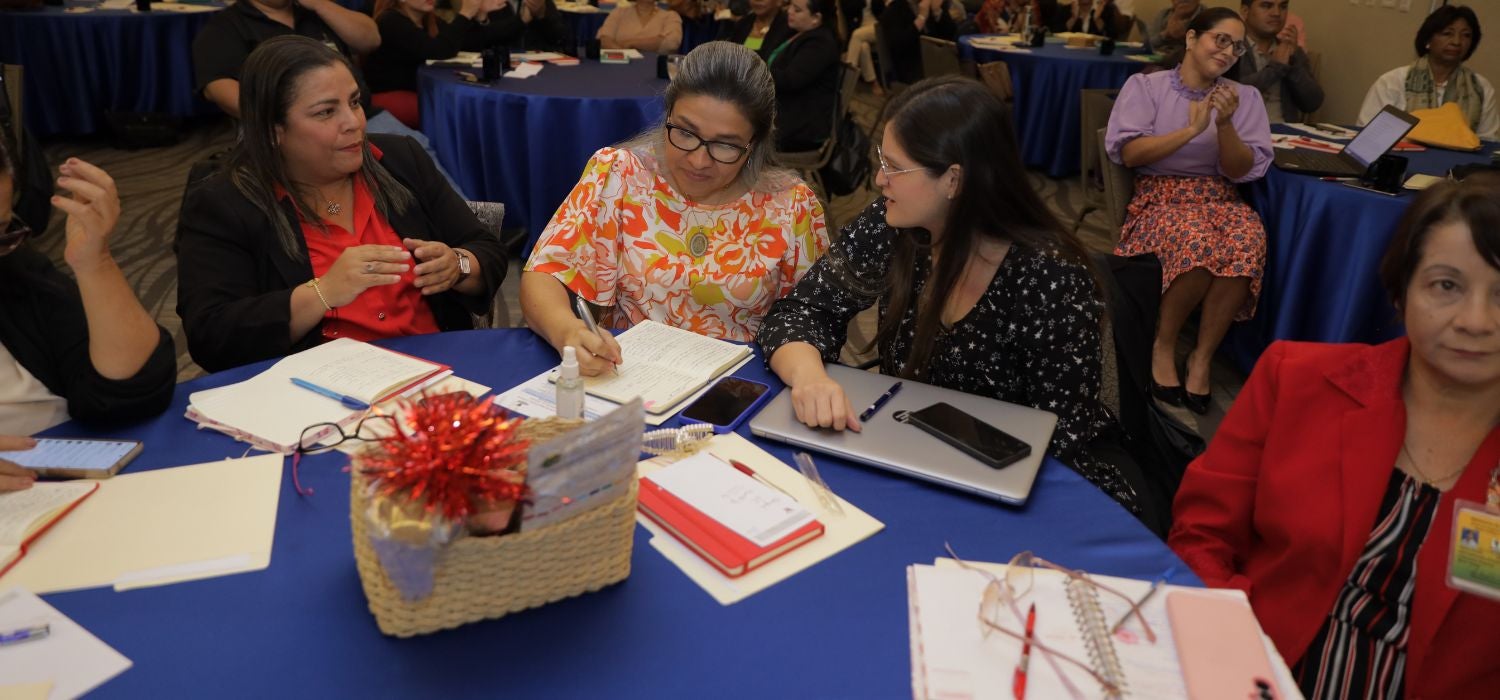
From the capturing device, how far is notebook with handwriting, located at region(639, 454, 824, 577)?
1185 mm

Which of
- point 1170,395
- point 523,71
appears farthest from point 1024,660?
point 523,71

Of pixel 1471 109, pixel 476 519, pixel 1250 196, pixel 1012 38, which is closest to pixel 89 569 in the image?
pixel 476 519

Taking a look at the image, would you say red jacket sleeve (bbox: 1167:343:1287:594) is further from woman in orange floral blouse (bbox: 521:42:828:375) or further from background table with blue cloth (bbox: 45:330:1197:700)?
woman in orange floral blouse (bbox: 521:42:828:375)

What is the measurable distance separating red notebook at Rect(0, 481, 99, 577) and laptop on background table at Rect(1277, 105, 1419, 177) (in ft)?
12.6

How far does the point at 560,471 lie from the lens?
3.23 ft

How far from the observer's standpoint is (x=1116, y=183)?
402 cm

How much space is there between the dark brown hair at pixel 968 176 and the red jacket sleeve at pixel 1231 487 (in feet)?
1.30

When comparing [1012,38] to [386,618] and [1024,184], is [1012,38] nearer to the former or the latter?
[1024,184]

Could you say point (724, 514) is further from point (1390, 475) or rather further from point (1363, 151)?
point (1363, 151)

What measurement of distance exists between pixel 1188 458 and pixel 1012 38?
660 centimetres

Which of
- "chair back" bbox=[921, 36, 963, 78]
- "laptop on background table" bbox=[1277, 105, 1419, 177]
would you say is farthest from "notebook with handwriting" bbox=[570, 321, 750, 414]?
"chair back" bbox=[921, 36, 963, 78]

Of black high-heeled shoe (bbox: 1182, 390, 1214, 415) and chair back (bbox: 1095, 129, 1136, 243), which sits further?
chair back (bbox: 1095, 129, 1136, 243)

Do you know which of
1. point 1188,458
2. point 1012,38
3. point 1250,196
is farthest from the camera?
point 1012,38

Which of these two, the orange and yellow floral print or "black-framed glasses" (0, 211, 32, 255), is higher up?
"black-framed glasses" (0, 211, 32, 255)
